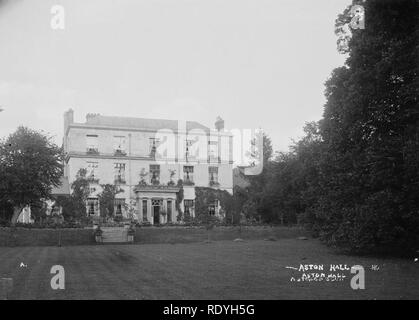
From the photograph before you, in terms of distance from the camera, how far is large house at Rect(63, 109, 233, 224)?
45938mm

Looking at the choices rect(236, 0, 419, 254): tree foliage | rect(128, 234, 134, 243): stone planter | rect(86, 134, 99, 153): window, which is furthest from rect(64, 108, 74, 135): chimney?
rect(236, 0, 419, 254): tree foliage

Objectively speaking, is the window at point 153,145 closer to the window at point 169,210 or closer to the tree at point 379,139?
the window at point 169,210

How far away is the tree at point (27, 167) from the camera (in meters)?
34.0

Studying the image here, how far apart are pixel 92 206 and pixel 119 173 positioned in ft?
14.5

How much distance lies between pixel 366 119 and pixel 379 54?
7.88 ft

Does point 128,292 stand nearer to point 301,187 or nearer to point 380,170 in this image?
point 380,170

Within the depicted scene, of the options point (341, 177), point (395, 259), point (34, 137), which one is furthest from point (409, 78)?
point (34, 137)

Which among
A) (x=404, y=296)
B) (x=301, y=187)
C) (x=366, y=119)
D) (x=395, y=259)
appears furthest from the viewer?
(x=301, y=187)

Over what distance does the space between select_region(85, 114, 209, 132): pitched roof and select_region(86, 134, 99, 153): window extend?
50.1 inches

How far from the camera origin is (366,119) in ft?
63.3

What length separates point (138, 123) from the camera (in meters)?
50.8

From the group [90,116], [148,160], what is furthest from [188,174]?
[90,116]
